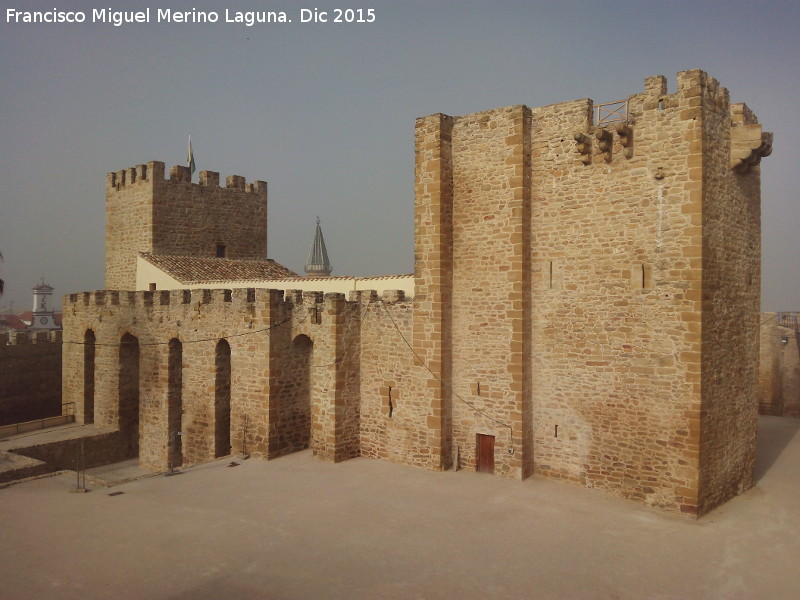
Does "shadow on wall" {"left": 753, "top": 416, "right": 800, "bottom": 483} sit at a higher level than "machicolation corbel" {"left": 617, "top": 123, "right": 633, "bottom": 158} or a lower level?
lower

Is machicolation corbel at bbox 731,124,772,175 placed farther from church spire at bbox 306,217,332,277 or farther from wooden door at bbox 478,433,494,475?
church spire at bbox 306,217,332,277

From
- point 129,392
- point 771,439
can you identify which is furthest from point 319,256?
point 771,439

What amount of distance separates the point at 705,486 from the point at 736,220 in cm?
534

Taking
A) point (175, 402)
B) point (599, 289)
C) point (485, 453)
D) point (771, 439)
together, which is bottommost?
point (771, 439)

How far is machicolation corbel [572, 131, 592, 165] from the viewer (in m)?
12.2

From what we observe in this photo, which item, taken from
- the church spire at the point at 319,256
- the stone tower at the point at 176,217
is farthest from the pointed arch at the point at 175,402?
the church spire at the point at 319,256

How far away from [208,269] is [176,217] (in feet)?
9.33

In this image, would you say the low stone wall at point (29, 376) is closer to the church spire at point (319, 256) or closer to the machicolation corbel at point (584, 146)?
the machicolation corbel at point (584, 146)

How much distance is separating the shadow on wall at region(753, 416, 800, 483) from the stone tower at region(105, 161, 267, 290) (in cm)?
2017

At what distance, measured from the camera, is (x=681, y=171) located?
37.2 feet

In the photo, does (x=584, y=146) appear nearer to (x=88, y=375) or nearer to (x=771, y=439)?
(x=771, y=439)

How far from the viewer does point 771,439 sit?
18.1m

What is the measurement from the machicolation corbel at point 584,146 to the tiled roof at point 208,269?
44.1 ft

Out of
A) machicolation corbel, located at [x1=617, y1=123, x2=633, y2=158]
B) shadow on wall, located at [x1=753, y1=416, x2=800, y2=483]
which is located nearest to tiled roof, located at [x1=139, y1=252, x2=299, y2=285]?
machicolation corbel, located at [x1=617, y1=123, x2=633, y2=158]
